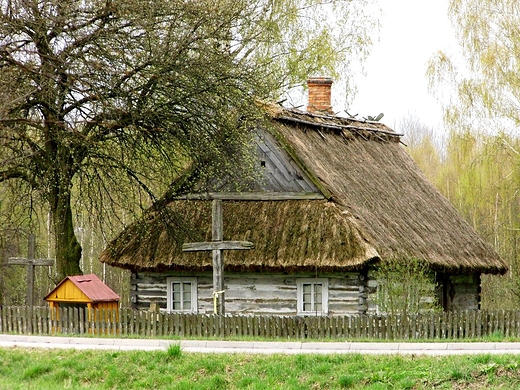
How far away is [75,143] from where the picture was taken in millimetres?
24734

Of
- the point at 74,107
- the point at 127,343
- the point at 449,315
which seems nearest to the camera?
the point at 127,343

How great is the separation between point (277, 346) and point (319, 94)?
16705mm

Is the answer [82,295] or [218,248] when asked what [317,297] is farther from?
[82,295]

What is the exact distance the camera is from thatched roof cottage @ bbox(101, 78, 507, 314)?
88.0 ft

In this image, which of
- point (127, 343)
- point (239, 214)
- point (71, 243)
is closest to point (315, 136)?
point (239, 214)

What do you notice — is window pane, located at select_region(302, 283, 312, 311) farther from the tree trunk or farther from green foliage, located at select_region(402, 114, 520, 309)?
green foliage, located at select_region(402, 114, 520, 309)

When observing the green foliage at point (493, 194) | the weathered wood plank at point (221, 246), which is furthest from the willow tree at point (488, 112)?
the weathered wood plank at point (221, 246)

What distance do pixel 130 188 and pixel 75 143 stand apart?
2190mm

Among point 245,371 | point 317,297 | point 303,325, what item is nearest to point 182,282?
point 317,297

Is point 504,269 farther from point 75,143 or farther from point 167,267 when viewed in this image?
point 75,143

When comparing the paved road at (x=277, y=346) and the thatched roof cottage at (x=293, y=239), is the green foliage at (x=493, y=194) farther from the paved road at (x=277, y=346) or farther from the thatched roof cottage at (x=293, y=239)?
the paved road at (x=277, y=346)

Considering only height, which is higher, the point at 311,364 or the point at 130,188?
the point at 130,188

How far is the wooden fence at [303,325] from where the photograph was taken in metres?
22.9

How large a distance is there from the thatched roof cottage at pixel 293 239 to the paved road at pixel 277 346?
515 centimetres
